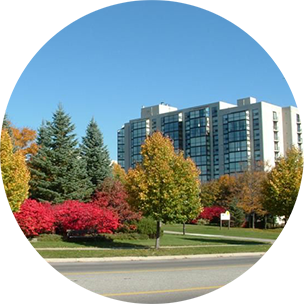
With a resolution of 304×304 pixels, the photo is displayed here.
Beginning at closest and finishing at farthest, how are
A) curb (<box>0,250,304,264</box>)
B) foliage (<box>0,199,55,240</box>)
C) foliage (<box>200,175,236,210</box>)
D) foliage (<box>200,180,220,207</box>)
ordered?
curb (<box>0,250,304,264</box>) < foliage (<box>0,199,55,240</box>) < foliage (<box>200,175,236,210</box>) < foliage (<box>200,180,220,207</box>)

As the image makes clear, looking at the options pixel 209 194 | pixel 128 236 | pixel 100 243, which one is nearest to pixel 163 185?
pixel 100 243

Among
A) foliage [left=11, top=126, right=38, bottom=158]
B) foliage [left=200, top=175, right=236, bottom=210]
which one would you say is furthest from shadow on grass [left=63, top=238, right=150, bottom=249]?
foliage [left=200, top=175, right=236, bottom=210]

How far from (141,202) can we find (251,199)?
4020 centimetres

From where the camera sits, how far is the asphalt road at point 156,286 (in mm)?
9438

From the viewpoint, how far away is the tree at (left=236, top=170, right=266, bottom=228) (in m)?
60.8

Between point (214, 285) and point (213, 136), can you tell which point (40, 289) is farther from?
point (213, 136)

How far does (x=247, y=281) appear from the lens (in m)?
12.3

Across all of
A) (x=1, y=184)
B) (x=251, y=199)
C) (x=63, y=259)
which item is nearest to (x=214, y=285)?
(x=63, y=259)

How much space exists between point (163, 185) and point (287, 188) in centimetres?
1007

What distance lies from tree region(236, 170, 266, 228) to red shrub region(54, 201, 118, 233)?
33929 millimetres

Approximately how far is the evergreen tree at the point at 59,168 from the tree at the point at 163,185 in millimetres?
15378

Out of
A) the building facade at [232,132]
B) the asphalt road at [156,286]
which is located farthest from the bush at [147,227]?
the building facade at [232,132]

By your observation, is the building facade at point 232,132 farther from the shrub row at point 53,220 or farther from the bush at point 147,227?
the shrub row at point 53,220

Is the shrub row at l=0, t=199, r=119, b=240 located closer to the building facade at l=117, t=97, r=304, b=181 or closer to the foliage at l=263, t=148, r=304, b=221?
the foliage at l=263, t=148, r=304, b=221
